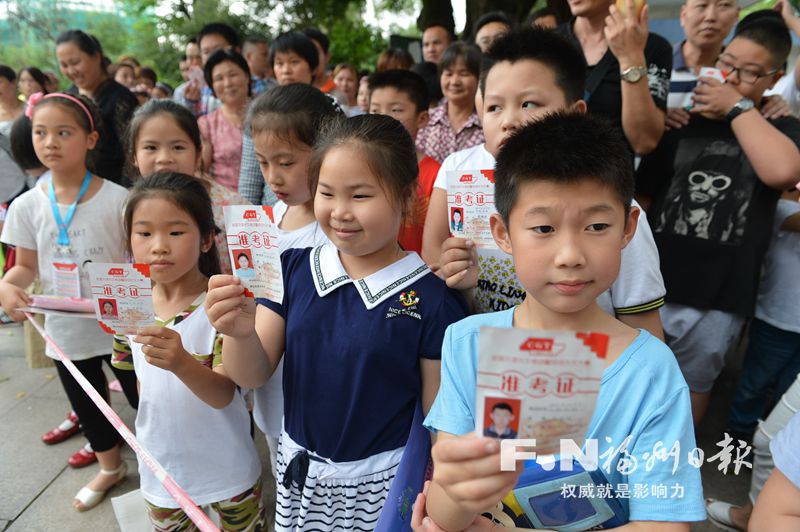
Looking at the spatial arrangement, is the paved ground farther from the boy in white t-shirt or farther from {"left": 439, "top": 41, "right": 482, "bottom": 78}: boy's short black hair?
{"left": 439, "top": 41, "right": 482, "bottom": 78}: boy's short black hair

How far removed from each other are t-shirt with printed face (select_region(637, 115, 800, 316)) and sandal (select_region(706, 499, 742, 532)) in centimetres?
85

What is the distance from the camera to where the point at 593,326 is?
1.09 meters

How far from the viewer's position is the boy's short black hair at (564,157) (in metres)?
1.02

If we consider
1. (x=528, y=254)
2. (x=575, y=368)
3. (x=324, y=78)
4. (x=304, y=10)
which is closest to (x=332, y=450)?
(x=528, y=254)

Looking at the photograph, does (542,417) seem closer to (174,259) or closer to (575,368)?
(575,368)

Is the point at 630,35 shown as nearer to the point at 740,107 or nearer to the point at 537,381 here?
the point at 740,107

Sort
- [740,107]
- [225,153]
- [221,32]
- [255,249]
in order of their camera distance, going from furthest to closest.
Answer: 1. [221,32]
2. [225,153]
3. [740,107]
4. [255,249]

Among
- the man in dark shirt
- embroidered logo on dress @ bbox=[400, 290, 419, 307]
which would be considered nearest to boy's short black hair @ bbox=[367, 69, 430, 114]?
the man in dark shirt

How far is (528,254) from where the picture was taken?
1.01 meters

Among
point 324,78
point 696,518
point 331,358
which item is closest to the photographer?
point 696,518

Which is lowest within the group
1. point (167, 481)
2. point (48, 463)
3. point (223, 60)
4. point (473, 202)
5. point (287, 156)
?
point (48, 463)

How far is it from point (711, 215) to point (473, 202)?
1.31 meters

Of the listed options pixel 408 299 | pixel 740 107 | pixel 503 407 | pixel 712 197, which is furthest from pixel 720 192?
pixel 503 407

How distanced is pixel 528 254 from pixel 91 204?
2.22 meters
